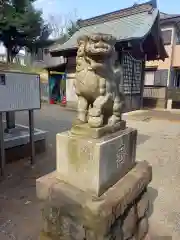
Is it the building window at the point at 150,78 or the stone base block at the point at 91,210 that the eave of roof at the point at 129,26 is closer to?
the building window at the point at 150,78

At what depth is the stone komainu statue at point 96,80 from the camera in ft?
5.44

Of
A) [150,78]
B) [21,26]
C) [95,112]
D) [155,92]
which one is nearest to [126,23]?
[155,92]

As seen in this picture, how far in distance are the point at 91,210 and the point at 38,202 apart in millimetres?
1585

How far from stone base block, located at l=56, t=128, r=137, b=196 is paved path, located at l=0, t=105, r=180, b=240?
1016 mm

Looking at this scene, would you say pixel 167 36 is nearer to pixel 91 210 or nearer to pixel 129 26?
pixel 129 26

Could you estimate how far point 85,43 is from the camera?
5.59 ft

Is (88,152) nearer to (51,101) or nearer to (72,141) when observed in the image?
(72,141)

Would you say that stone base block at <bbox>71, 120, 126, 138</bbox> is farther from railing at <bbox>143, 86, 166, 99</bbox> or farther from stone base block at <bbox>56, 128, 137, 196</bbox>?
railing at <bbox>143, 86, 166, 99</bbox>

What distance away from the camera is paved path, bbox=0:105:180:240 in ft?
7.93

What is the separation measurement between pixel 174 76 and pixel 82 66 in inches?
646

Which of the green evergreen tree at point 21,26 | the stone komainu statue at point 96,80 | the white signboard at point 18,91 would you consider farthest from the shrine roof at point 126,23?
the stone komainu statue at point 96,80

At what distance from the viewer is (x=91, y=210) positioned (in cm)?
Result: 154

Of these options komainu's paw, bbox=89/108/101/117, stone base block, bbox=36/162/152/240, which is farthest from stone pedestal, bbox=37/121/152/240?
komainu's paw, bbox=89/108/101/117

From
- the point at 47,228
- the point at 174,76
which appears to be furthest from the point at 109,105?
the point at 174,76
